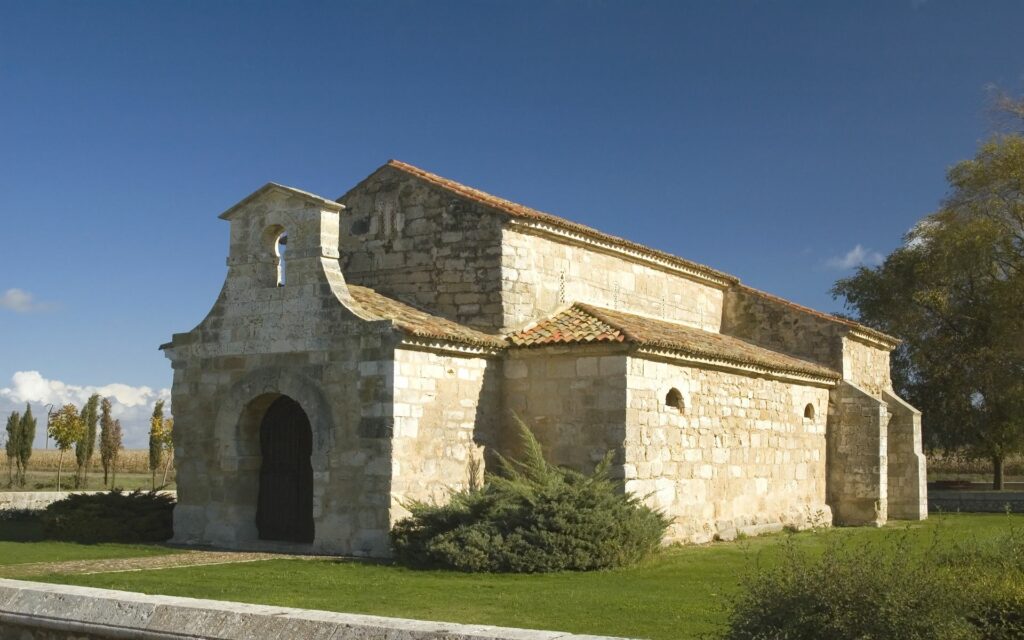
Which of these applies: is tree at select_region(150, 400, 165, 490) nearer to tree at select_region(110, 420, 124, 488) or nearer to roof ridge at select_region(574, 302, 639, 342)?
tree at select_region(110, 420, 124, 488)

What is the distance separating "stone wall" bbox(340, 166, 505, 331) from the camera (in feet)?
59.6

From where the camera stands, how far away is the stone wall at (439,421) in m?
Result: 15.7

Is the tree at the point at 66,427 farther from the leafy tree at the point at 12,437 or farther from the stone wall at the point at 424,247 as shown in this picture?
the stone wall at the point at 424,247

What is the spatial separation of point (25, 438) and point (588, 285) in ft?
90.1

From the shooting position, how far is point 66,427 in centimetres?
4181

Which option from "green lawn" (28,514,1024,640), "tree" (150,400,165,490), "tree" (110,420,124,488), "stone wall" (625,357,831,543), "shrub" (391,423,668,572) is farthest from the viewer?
"tree" (110,420,124,488)

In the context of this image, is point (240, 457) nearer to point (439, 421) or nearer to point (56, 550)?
point (56, 550)

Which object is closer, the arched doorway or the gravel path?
the gravel path

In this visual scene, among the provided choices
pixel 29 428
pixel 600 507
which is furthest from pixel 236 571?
pixel 29 428

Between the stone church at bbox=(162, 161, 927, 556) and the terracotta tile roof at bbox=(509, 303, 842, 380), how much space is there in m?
0.06

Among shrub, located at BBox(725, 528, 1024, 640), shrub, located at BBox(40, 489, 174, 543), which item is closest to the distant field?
shrub, located at BBox(40, 489, 174, 543)

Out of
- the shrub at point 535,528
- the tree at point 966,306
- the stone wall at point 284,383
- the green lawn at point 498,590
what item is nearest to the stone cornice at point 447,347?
the stone wall at point 284,383

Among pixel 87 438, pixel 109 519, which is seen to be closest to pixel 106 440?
pixel 87 438

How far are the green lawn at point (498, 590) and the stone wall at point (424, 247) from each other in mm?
5230
